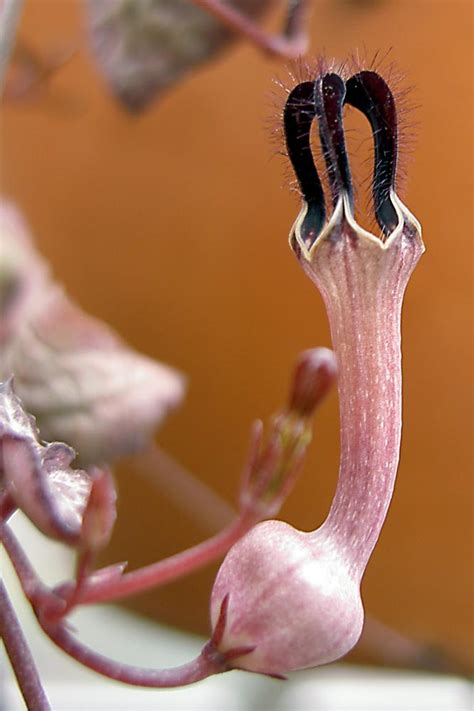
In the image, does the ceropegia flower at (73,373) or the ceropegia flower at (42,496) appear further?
the ceropegia flower at (73,373)

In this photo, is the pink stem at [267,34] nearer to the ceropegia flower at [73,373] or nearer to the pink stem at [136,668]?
the ceropegia flower at [73,373]

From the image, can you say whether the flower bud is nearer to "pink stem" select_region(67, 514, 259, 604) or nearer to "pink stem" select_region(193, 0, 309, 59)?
"pink stem" select_region(67, 514, 259, 604)

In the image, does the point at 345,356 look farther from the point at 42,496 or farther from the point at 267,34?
the point at 267,34

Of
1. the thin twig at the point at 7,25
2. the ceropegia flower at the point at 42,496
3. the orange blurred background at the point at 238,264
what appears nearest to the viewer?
the ceropegia flower at the point at 42,496

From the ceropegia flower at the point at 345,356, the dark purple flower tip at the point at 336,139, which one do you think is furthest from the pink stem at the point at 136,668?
the dark purple flower tip at the point at 336,139

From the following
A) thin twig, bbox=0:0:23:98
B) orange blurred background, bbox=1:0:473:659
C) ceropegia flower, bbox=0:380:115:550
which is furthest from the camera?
orange blurred background, bbox=1:0:473:659

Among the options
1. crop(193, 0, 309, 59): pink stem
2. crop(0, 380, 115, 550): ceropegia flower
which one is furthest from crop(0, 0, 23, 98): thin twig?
crop(0, 380, 115, 550): ceropegia flower


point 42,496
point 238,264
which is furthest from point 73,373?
point 42,496
